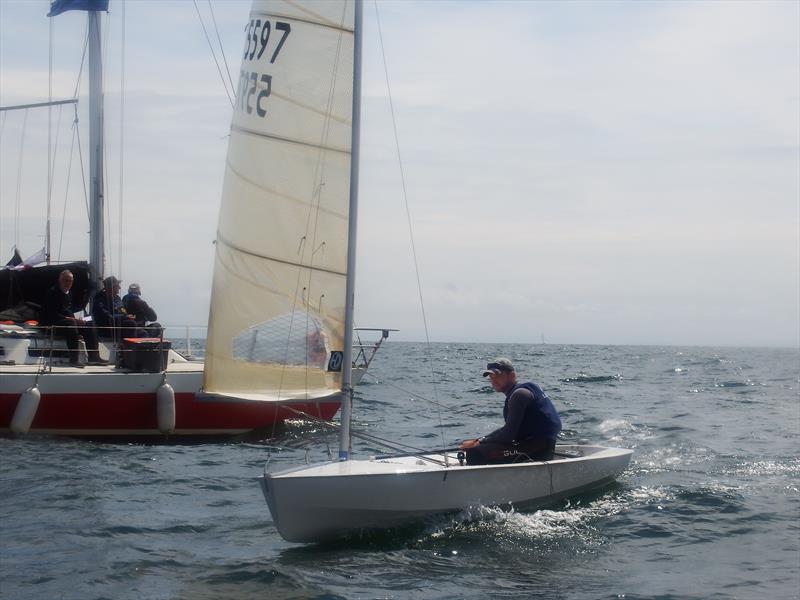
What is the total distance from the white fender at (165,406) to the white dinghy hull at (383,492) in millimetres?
5441

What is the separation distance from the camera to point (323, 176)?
931cm

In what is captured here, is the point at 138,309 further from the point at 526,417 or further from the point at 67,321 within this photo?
the point at 526,417

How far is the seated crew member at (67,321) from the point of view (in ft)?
49.2

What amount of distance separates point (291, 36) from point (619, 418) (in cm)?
1193

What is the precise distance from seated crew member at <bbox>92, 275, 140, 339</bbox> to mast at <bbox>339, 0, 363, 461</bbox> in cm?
749

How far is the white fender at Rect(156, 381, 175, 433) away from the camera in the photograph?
46.4 feet

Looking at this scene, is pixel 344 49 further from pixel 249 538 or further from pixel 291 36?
pixel 249 538

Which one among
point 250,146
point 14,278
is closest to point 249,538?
point 250,146

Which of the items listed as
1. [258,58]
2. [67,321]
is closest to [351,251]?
[258,58]

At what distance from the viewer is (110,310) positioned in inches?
623

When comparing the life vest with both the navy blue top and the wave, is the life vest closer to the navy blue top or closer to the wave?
the navy blue top

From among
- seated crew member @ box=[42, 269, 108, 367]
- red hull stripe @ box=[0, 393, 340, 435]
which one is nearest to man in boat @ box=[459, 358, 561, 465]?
red hull stripe @ box=[0, 393, 340, 435]

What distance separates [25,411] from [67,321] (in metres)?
1.91

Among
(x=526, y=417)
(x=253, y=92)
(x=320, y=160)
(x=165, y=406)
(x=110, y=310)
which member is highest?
(x=253, y=92)
